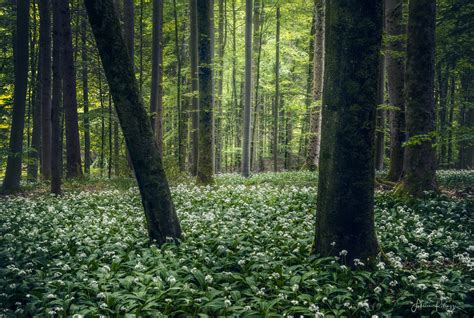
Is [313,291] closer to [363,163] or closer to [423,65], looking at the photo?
[363,163]

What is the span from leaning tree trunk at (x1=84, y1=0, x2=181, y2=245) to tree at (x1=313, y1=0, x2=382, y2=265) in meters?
3.27

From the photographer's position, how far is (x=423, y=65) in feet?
34.2

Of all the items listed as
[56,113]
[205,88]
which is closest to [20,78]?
[56,113]

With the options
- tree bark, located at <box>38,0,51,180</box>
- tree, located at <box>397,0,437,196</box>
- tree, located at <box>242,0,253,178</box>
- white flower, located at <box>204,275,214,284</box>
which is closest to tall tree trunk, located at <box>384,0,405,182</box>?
tree, located at <box>397,0,437,196</box>

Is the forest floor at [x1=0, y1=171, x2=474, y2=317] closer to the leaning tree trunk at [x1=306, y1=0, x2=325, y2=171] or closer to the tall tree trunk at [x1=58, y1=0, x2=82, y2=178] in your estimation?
the tall tree trunk at [x1=58, y1=0, x2=82, y2=178]

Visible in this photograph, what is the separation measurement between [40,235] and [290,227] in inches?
221

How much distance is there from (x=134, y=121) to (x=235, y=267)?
11.2 feet

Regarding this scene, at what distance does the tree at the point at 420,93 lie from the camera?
1036 cm

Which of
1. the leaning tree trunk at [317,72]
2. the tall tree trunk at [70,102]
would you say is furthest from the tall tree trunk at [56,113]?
the leaning tree trunk at [317,72]

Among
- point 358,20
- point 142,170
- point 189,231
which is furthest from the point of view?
point 189,231

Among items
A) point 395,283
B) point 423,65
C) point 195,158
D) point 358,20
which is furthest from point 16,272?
point 195,158

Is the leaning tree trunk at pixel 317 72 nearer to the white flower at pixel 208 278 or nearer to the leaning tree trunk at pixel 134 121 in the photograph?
the leaning tree trunk at pixel 134 121

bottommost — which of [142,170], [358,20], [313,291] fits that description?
[313,291]

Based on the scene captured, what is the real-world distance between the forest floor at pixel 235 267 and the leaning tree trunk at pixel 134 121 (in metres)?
0.59
